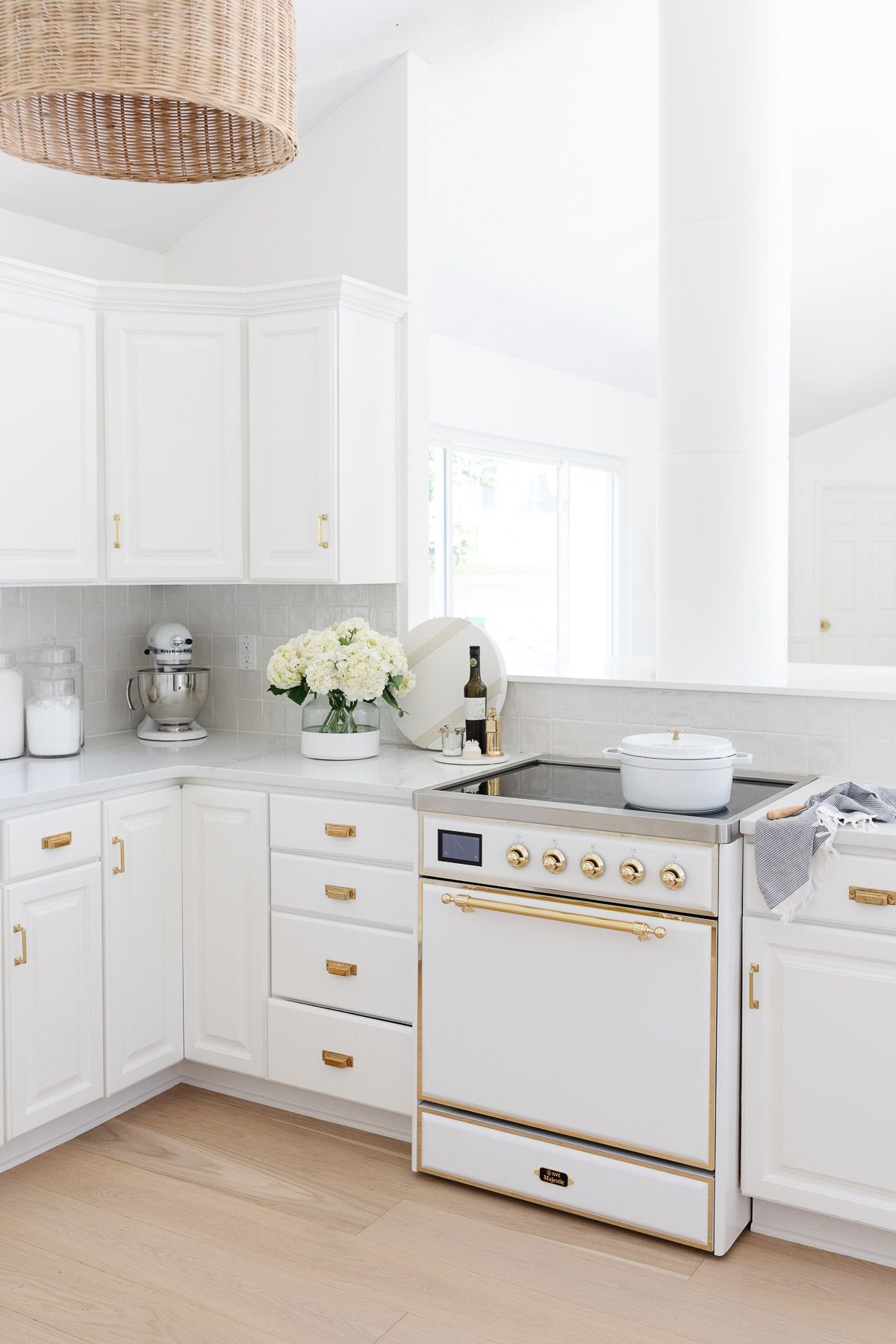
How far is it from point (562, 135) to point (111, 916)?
294 cm

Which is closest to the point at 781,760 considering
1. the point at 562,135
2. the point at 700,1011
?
the point at 700,1011

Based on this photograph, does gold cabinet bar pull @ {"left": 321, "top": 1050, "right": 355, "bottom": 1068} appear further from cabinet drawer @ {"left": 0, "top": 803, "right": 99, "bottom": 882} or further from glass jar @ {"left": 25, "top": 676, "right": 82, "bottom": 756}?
glass jar @ {"left": 25, "top": 676, "right": 82, "bottom": 756}

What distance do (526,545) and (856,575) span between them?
7.33 ft

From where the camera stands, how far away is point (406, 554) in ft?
11.6

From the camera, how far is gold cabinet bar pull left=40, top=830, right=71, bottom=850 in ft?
9.12

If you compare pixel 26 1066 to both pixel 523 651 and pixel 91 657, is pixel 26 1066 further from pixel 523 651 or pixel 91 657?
pixel 523 651

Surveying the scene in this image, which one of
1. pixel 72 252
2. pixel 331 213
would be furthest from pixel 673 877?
pixel 72 252

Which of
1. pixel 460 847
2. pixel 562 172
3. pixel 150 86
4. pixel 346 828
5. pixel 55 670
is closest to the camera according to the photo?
pixel 150 86

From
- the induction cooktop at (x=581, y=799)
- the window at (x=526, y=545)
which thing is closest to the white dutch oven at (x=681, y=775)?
the induction cooktop at (x=581, y=799)

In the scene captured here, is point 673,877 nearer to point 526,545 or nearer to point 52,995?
point 52,995

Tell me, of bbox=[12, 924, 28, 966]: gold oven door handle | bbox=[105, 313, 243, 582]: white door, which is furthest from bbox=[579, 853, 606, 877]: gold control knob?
bbox=[105, 313, 243, 582]: white door

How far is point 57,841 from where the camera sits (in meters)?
2.81

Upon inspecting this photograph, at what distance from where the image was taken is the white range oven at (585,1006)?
2400 mm

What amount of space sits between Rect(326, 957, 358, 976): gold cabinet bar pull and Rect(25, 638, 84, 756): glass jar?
98 cm
